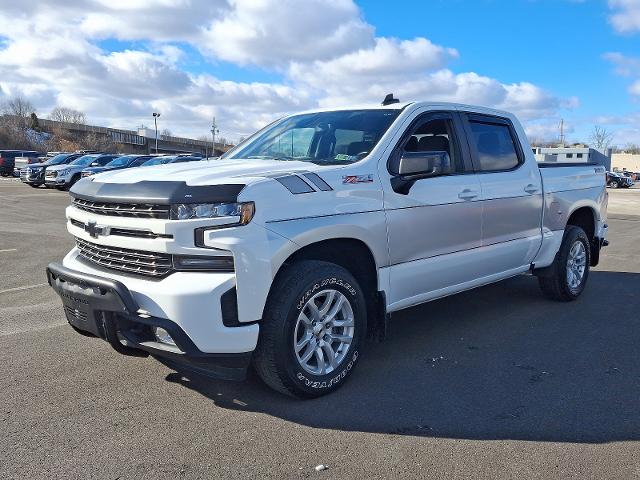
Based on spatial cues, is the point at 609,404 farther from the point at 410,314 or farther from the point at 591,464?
the point at 410,314

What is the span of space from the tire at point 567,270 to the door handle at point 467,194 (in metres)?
1.98

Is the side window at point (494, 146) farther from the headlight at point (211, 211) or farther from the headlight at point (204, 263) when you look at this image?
the headlight at point (204, 263)

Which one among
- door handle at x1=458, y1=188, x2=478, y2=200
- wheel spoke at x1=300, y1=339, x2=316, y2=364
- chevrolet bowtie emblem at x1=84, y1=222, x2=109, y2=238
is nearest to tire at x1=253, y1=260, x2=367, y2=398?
wheel spoke at x1=300, y1=339, x2=316, y2=364

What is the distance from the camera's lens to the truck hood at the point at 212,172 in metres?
3.49

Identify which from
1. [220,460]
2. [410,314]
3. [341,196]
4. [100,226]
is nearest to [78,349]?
[100,226]

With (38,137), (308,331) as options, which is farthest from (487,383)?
(38,137)

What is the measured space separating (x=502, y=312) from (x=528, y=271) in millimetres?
514

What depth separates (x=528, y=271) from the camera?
6.08 meters

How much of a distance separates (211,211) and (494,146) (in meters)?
3.26

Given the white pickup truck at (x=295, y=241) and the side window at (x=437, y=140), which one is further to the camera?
the side window at (x=437, y=140)

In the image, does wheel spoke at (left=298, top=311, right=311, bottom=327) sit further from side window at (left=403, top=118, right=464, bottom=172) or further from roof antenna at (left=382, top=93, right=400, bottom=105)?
roof antenna at (left=382, top=93, right=400, bottom=105)

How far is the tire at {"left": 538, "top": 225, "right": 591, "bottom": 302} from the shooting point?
20.8 ft

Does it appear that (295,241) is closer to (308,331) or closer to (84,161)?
(308,331)

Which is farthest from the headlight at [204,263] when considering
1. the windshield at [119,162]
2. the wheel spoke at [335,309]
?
the windshield at [119,162]
